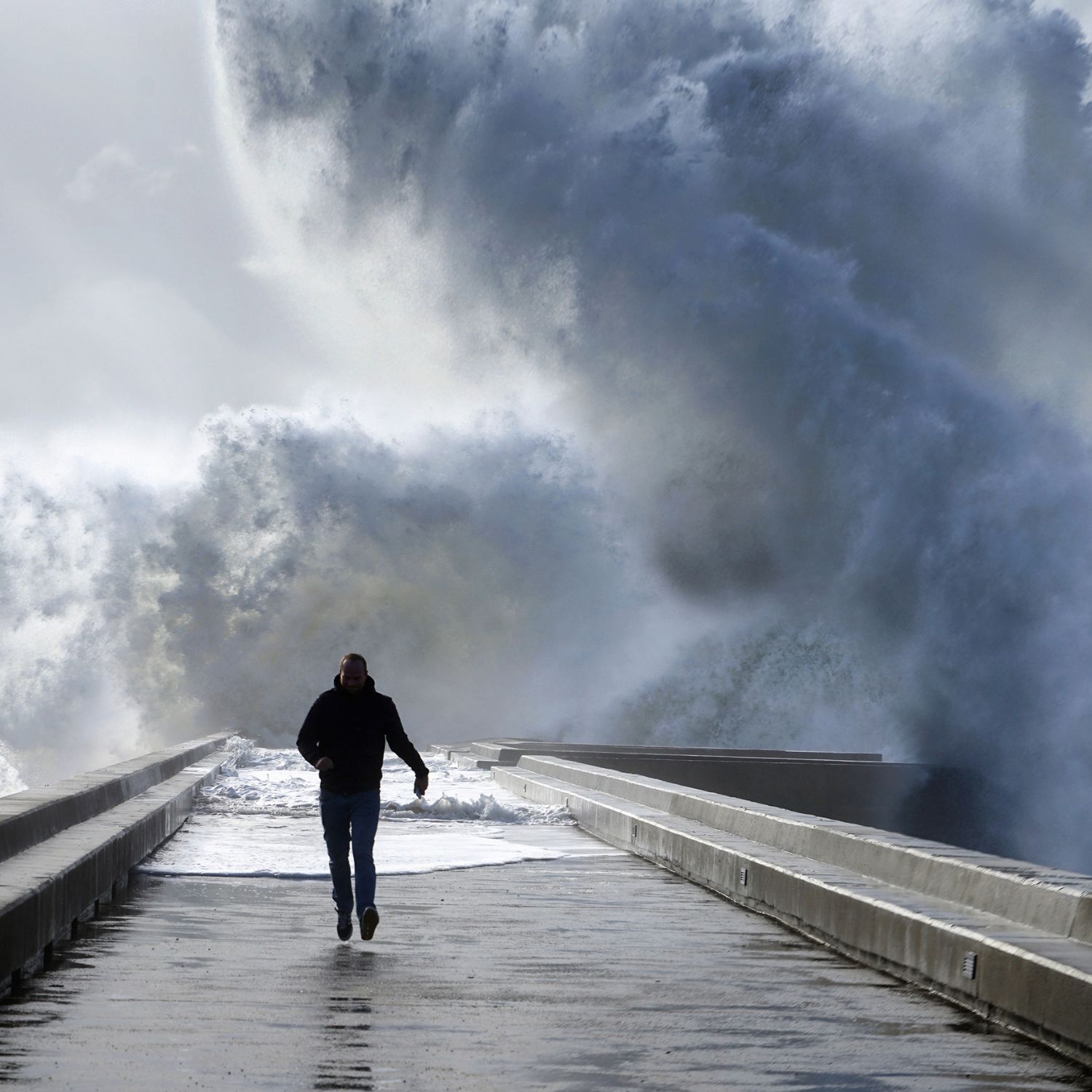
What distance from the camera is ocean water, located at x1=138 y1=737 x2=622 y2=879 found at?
13672mm

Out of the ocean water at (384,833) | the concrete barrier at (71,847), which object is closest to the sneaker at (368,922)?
the concrete barrier at (71,847)

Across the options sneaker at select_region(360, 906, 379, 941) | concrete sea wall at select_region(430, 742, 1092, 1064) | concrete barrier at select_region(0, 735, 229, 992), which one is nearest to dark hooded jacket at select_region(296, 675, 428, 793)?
sneaker at select_region(360, 906, 379, 941)

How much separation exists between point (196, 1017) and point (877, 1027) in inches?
104

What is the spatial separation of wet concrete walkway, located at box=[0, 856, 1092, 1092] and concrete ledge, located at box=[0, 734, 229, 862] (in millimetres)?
776

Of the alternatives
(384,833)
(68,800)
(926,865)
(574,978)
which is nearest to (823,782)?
(384,833)

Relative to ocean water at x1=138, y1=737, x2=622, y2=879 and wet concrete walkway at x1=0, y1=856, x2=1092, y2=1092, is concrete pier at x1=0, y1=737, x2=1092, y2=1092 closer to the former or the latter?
wet concrete walkway at x1=0, y1=856, x2=1092, y2=1092

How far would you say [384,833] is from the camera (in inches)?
677

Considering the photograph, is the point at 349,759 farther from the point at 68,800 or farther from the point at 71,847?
the point at 68,800

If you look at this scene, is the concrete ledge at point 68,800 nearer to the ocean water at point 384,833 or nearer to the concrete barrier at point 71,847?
the concrete barrier at point 71,847

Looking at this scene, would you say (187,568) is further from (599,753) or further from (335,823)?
(335,823)

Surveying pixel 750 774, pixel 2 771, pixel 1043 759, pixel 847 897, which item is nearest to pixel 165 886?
pixel 847 897

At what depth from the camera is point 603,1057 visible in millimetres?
5992

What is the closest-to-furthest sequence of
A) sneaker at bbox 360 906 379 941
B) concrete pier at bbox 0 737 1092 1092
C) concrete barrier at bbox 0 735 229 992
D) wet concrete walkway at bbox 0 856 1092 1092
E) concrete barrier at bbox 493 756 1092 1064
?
wet concrete walkway at bbox 0 856 1092 1092 < concrete pier at bbox 0 737 1092 1092 < concrete barrier at bbox 493 756 1092 1064 < concrete barrier at bbox 0 735 229 992 < sneaker at bbox 360 906 379 941

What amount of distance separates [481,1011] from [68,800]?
639cm
